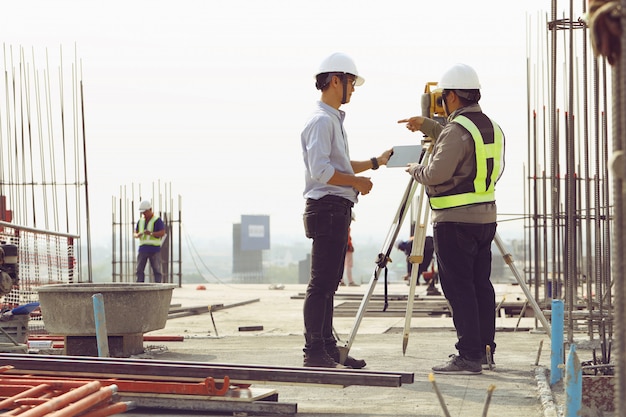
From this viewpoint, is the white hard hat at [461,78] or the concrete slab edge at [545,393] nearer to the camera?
the concrete slab edge at [545,393]

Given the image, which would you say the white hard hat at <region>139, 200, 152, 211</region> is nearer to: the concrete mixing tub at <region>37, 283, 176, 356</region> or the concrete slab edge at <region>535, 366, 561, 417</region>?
the concrete mixing tub at <region>37, 283, 176, 356</region>

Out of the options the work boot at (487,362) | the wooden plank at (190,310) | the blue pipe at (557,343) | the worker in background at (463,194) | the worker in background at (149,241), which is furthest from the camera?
the worker in background at (149,241)

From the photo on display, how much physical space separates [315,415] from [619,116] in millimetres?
2648

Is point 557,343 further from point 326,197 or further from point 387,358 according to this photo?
point 387,358

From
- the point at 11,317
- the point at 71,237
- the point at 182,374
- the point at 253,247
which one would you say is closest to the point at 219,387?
the point at 182,374

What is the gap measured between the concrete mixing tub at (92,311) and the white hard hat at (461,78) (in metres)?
2.83

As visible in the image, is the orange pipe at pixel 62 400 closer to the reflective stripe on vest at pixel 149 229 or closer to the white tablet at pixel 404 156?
the white tablet at pixel 404 156

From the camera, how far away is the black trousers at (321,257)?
5.92 metres

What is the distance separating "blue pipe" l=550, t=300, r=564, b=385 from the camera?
521 centimetres

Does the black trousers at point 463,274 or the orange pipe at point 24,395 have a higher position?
the black trousers at point 463,274

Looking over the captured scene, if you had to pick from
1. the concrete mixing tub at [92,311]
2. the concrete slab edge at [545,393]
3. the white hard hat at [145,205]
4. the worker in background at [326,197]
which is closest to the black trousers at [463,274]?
the concrete slab edge at [545,393]

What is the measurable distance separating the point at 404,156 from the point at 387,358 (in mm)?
1479

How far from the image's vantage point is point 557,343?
531 centimetres

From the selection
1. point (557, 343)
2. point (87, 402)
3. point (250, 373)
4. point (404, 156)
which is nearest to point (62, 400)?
point (87, 402)
